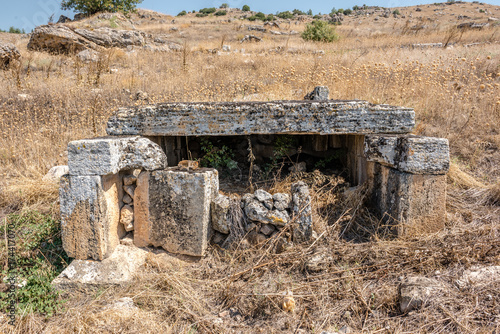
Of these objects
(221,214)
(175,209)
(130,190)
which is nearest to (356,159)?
(221,214)

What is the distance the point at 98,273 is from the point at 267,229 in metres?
1.48

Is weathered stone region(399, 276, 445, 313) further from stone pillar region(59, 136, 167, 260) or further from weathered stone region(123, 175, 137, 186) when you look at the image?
weathered stone region(123, 175, 137, 186)

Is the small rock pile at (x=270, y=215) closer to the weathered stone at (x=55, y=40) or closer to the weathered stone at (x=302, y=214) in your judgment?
the weathered stone at (x=302, y=214)

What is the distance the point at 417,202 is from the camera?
9.44 ft

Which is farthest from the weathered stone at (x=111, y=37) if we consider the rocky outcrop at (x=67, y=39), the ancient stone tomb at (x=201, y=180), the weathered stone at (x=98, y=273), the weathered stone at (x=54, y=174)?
the weathered stone at (x=98, y=273)

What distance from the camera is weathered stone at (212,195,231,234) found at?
9.67ft

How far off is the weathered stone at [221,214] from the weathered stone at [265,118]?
67 cm

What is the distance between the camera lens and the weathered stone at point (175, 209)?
288 centimetres

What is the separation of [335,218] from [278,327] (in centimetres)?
139

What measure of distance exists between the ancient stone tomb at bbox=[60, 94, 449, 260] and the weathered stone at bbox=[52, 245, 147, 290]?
80 millimetres

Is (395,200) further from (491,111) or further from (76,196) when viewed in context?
(491,111)

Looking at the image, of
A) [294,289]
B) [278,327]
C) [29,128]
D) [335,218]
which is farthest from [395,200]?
[29,128]

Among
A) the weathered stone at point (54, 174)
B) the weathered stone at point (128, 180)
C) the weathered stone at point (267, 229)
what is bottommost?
the weathered stone at point (267, 229)

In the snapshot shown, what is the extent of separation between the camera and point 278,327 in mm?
2240
